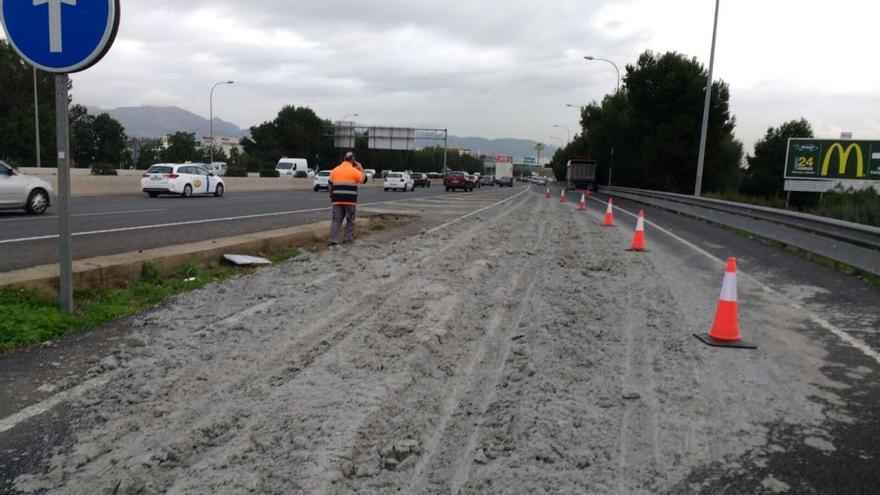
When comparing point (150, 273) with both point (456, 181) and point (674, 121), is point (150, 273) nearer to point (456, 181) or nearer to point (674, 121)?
point (674, 121)

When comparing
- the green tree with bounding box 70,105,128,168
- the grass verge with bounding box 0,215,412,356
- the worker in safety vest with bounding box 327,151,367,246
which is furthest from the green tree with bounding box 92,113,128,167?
the grass verge with bounding box 0,215,412,356

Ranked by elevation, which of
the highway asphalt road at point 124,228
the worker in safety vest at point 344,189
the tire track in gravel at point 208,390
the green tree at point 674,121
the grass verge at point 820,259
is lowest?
the tire track in gravel at point 208,390

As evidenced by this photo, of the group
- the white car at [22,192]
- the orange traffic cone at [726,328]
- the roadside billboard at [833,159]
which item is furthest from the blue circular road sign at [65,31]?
the roadside billboard at [833,159]

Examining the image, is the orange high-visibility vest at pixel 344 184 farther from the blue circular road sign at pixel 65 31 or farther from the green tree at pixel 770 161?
the green tree at pixel 770 161

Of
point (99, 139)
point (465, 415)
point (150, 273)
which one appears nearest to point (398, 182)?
point (150, 273)

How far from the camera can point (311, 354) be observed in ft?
16.9

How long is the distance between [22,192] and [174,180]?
12.8 meters

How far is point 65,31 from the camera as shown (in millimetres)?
5453

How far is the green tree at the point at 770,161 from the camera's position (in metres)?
59.9

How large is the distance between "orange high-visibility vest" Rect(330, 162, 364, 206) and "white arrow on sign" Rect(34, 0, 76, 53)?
682 cm

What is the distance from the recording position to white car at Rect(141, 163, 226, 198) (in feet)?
93.7

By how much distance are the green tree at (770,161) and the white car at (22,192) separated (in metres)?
56.4

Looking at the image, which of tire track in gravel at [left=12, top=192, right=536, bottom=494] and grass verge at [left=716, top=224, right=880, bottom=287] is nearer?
tire track in gravel at [left=12, top=192, right=536, bottom=494]

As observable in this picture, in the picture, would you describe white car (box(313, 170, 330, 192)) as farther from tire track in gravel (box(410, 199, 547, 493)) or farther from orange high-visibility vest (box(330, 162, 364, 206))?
tire track in gravel (box(410, 199, 547, 493))
